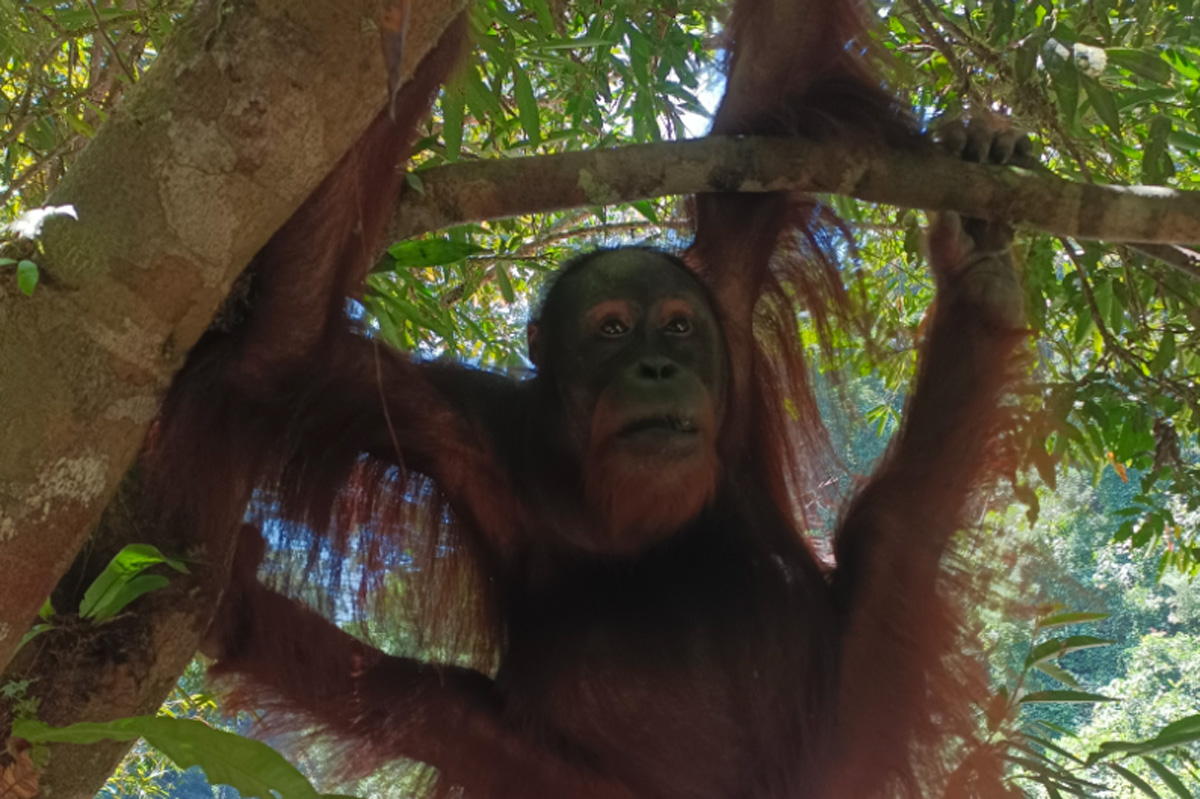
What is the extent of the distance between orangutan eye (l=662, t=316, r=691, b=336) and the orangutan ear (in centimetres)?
42

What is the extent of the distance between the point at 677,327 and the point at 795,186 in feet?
1.77

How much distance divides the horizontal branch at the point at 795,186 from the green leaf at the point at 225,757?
3.68ft

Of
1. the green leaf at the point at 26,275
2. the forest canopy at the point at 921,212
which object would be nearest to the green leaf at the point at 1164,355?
the forest canopy at the point at 921,212

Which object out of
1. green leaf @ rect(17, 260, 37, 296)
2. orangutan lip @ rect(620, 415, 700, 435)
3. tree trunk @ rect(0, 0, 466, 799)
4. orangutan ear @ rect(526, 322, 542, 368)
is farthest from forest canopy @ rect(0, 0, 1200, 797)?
green leaf @ rect(17, 260, 37, 296)

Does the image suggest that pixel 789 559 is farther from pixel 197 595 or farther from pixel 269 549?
pixel 197 595

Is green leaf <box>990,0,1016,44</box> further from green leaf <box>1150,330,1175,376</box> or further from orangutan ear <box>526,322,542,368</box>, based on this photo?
orangutan ear <box>526,322,542,368</box>

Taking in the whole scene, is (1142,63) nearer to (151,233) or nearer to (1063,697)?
(1063,697)

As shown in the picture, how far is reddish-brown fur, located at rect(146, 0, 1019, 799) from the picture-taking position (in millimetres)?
2607

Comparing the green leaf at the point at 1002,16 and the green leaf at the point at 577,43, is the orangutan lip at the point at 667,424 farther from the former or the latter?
the green leaf at the point at 1002,16

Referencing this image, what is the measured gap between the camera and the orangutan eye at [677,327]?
292 cm

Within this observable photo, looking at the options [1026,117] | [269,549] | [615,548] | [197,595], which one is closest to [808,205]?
[1026,117]

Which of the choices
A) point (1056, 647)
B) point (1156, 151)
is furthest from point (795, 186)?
point (1056, 647)

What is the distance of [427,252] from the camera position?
2.41 meters

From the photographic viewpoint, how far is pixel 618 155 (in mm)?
2320
